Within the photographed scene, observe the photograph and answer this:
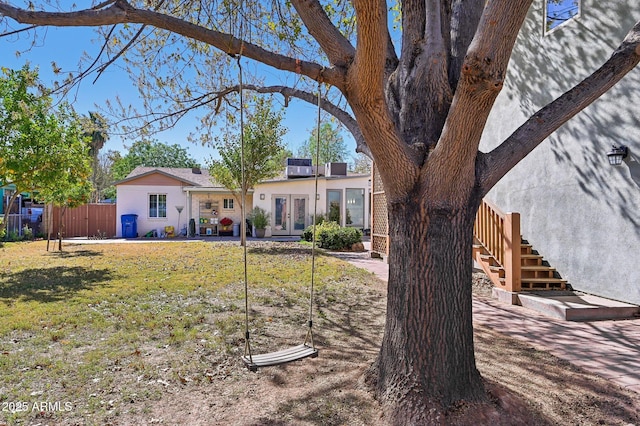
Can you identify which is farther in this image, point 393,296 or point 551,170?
point 551,170

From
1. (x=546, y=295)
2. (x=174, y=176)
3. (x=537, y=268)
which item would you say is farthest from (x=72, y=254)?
(x=546, y=295)

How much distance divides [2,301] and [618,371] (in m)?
7.87

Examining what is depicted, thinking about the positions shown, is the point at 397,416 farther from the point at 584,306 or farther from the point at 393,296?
the point at 584,306

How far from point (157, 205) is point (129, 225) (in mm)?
1654

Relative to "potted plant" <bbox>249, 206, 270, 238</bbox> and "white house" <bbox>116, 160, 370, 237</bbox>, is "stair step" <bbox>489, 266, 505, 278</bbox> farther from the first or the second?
"potted plant" <bbox>249, 206, 270, 238</bbox>

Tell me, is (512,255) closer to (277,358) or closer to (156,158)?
(277,358)

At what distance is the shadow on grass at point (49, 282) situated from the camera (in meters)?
6.41

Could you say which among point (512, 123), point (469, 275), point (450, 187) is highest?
point (512, 123)

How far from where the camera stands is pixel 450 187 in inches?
105

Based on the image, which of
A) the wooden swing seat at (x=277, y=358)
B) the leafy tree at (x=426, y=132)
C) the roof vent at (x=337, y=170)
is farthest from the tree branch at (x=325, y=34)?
the roof vent at (x=337, y=170)

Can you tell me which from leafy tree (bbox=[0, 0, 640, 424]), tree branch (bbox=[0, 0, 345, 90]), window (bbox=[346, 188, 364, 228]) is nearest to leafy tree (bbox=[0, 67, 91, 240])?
tree branch (bbox=[0, 0, 345, 90])

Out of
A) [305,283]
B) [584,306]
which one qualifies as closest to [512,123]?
[584,306]

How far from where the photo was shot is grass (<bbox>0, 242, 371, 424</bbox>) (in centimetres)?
313

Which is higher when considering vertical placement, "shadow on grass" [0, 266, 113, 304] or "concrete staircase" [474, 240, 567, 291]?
"concrete staircase" [474, 240, 567, 291]
